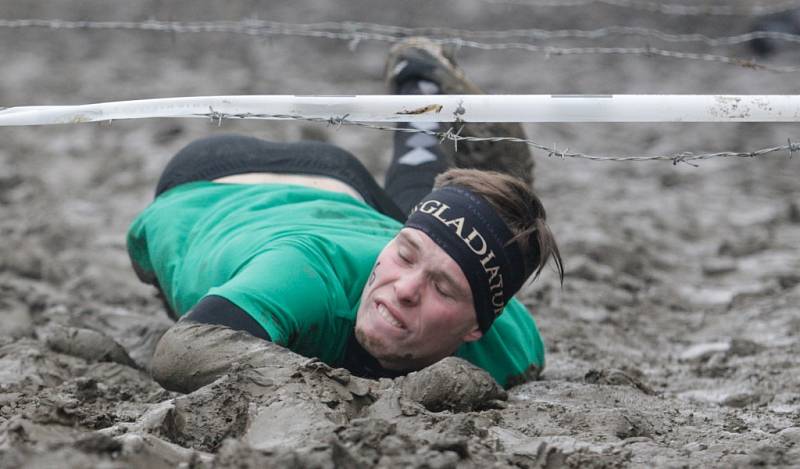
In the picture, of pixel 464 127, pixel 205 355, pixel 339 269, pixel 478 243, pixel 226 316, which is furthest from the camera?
pixel 464 127

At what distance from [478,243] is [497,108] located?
1.31ft

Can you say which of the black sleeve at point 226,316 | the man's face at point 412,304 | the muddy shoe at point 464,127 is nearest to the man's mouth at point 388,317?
the man's face at point 412,304

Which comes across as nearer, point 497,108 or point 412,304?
point 497,108

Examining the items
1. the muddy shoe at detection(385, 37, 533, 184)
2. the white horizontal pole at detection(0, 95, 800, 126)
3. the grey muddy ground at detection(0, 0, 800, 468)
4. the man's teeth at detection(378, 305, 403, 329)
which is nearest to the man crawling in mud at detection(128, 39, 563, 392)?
the man's teeth at detection(378, 305, 403, 329)

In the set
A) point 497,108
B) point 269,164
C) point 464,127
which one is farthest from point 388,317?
point 464,127

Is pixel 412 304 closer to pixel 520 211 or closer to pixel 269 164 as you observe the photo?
pixel 520 211

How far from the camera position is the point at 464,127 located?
12.1ft

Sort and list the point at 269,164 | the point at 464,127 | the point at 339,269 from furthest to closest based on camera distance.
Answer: the point at 464,127
the point at 269,164
the point at 339,269

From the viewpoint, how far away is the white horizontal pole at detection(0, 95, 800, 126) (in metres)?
2.19

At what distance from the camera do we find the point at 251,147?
131 inches

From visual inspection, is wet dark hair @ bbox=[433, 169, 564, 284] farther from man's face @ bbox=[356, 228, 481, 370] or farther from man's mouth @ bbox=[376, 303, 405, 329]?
man's mouth @ bbox=[376, 303, 405, 329]

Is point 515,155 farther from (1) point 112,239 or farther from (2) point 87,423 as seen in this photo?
(2) point 87,423

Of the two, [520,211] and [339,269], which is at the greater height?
[520,211]

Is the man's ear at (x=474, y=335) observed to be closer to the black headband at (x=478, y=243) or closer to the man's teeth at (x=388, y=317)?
the black headband at (x=478, y=243)
